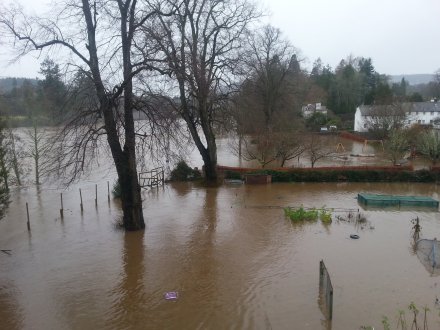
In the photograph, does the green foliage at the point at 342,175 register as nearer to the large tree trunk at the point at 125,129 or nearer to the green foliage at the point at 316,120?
the large tree trunk at the point at 125,129

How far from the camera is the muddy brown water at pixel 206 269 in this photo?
314 inches

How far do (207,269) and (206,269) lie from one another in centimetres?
3

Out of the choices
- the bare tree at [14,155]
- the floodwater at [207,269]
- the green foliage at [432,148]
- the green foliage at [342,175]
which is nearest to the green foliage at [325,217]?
the floodwater at [207,269]

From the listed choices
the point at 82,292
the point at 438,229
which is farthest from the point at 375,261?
the point at 82,292

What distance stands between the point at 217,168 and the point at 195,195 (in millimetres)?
4208

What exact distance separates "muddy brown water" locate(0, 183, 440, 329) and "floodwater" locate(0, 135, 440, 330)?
36 millimetres

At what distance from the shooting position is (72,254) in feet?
38.2

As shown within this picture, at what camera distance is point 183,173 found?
23.8 metres

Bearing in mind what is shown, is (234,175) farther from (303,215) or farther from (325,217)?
(325,217)

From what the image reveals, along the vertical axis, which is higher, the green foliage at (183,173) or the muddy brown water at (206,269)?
the green foliage at (183,173)

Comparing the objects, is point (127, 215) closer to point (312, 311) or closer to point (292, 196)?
point (312, 311)

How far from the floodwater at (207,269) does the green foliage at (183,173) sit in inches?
234

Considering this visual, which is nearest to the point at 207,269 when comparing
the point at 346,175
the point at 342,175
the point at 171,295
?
the point at 171,295

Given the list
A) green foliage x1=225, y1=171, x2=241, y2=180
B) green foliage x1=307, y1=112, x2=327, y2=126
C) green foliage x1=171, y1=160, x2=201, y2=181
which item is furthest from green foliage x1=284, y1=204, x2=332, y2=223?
green foliage x1=307, y1=112, x2=327, y2=126
